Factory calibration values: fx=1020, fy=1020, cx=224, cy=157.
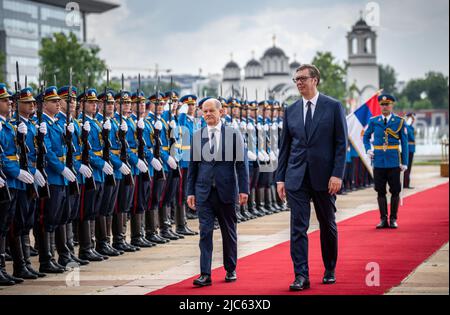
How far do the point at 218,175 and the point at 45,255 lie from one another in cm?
219

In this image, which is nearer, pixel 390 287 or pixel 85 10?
pixel 390 287

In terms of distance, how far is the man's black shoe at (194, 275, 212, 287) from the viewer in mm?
8953

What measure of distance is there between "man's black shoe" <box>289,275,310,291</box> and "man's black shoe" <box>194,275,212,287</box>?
33.6 inches

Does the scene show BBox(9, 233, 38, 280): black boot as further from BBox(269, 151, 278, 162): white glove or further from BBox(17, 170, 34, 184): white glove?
BBox(269, 151, 278, 162): white glove

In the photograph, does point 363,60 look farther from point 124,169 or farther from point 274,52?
point 124,169

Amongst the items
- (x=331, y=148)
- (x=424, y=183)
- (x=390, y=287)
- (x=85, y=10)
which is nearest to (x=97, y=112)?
(x=331, y=148)

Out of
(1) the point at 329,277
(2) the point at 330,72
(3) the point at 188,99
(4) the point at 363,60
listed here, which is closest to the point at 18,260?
(1) the point at 329,277

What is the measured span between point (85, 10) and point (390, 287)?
66.7 meters

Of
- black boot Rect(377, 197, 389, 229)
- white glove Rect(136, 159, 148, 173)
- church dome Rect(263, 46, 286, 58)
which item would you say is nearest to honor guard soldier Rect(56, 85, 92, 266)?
white glove Rect(136, 159, 148, 173)

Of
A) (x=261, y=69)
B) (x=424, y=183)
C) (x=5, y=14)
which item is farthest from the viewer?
(x=261, y=69)

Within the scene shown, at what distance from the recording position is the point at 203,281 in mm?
8969

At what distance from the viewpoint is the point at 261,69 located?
377 ft

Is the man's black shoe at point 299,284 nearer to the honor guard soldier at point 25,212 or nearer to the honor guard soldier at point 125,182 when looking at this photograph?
the honor guard soldier at point 25,212

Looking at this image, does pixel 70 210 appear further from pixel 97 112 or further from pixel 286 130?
pixel 286 130
